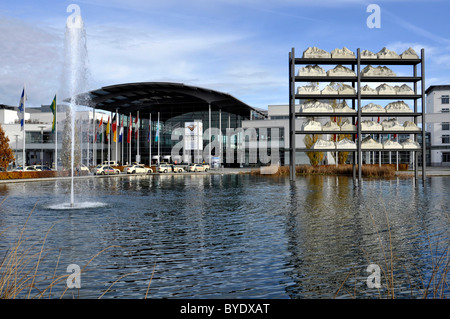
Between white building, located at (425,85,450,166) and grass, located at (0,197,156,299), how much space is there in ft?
295

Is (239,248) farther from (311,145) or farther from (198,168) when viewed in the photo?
(198,168)

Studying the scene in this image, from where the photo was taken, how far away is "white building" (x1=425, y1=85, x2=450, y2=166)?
96019 mm

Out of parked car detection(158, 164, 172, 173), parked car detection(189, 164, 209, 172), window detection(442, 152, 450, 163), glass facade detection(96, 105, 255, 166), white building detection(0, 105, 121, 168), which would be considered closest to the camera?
parked car detection(158, 164, 172, 173)

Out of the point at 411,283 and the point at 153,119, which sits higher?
the point at 153,119

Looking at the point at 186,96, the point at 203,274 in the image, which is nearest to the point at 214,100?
the point at 186,96

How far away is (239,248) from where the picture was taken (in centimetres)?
1027

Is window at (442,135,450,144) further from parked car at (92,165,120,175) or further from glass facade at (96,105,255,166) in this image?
parked car at (92,165,120,175)

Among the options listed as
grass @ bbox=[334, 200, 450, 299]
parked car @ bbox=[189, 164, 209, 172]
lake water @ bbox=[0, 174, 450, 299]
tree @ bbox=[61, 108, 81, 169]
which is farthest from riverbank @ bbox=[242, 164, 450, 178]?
grass @ bbox=[334, 200, 450, 299]

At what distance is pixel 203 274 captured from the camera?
796cm

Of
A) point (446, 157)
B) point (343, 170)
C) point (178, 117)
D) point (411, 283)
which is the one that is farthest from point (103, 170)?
point (446, 157)

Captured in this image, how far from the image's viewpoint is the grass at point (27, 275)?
5.88 meters

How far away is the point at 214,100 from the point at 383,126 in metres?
44.0

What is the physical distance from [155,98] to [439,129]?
6278 cm

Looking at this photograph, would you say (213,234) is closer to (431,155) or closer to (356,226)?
(356,226)
